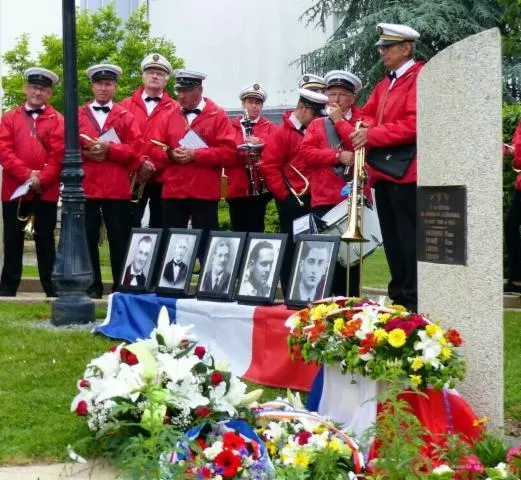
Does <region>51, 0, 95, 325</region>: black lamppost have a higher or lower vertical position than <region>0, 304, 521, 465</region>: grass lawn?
higher

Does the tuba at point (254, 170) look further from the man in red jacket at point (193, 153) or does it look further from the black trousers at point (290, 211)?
the man in red jacket at point (193, 153)

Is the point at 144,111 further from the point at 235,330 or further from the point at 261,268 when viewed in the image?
the point at 235,330

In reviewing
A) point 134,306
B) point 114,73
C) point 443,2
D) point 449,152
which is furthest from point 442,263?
point 443,2

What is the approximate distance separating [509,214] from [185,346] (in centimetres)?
652

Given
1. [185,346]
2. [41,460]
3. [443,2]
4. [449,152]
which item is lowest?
[41,460]

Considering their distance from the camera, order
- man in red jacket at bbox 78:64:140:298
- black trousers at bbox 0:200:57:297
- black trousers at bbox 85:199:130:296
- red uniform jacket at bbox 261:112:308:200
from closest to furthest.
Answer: red uniform jacket at bbox 261:112:308:200
man in red jacket at bbox 78:64:140:298
black trousers at bbox 85:199:130:296
black trousers at bbox 0:200:57:297

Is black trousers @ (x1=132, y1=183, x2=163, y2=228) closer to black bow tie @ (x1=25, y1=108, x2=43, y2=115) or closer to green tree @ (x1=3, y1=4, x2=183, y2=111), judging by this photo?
black bow tie @ (x1=25, y1=108, x2=43, y2=115)

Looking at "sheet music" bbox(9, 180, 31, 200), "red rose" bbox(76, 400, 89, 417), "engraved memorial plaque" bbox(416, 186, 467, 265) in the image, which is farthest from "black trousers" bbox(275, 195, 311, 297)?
"red rose" bbox(76, 400, 89, 417)

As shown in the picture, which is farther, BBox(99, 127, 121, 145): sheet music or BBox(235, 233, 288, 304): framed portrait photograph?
BBox(99, 127, 121, 145): sheet music

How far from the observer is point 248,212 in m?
11.4

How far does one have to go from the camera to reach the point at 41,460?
5.45 metres

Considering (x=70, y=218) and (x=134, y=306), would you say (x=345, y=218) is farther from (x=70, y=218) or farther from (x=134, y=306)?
(x=70, y=218)

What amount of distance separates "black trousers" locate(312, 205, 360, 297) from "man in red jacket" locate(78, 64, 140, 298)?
2089 millimetres

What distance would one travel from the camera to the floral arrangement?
5.30m
